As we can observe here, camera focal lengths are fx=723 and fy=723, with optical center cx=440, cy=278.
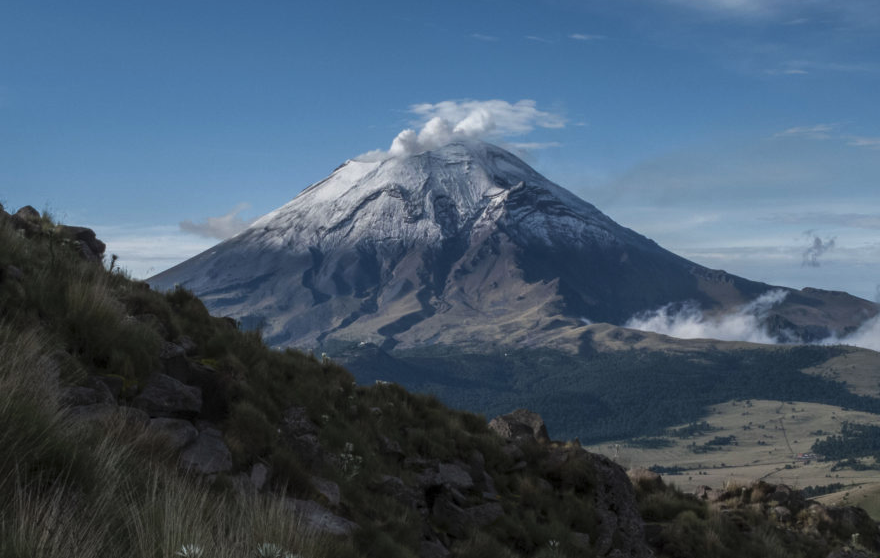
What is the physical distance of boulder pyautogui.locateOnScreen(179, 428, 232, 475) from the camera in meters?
9.20

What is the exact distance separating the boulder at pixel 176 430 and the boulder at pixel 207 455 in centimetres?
9

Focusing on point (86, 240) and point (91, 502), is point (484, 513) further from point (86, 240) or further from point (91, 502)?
point (86, 240)

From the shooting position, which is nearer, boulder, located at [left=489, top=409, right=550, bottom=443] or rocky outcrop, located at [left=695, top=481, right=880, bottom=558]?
boulder, located at [left=489, top=409, right=550, bottom=443]

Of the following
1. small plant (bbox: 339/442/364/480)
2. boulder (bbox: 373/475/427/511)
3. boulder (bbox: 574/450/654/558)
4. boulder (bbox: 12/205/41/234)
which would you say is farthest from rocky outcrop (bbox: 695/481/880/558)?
boulder (bbox: 12/205/41/234)

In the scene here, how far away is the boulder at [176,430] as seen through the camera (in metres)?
9.24

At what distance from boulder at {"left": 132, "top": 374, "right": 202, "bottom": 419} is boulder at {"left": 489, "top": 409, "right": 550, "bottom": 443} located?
10161mm

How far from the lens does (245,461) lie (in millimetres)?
10469

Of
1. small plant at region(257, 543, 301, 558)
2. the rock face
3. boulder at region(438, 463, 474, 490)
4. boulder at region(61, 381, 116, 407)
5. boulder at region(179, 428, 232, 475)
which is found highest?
boulder at region(61, 381, 116, 407)

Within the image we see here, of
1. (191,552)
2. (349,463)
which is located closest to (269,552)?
(191,552)

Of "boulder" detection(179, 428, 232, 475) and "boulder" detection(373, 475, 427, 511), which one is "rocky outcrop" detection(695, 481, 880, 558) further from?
"boulder" detection(179, 428, 232, 475)

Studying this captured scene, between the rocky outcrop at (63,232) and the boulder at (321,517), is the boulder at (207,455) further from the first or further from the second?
the rocky outcrop at (63,232)

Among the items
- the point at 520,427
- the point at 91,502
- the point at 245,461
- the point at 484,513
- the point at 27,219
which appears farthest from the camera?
the point at 520,427

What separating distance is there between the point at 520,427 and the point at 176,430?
41.3 feet

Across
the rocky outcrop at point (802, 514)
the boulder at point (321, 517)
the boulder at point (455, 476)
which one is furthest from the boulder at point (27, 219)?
the rocky outcrop at point (802, 514)
